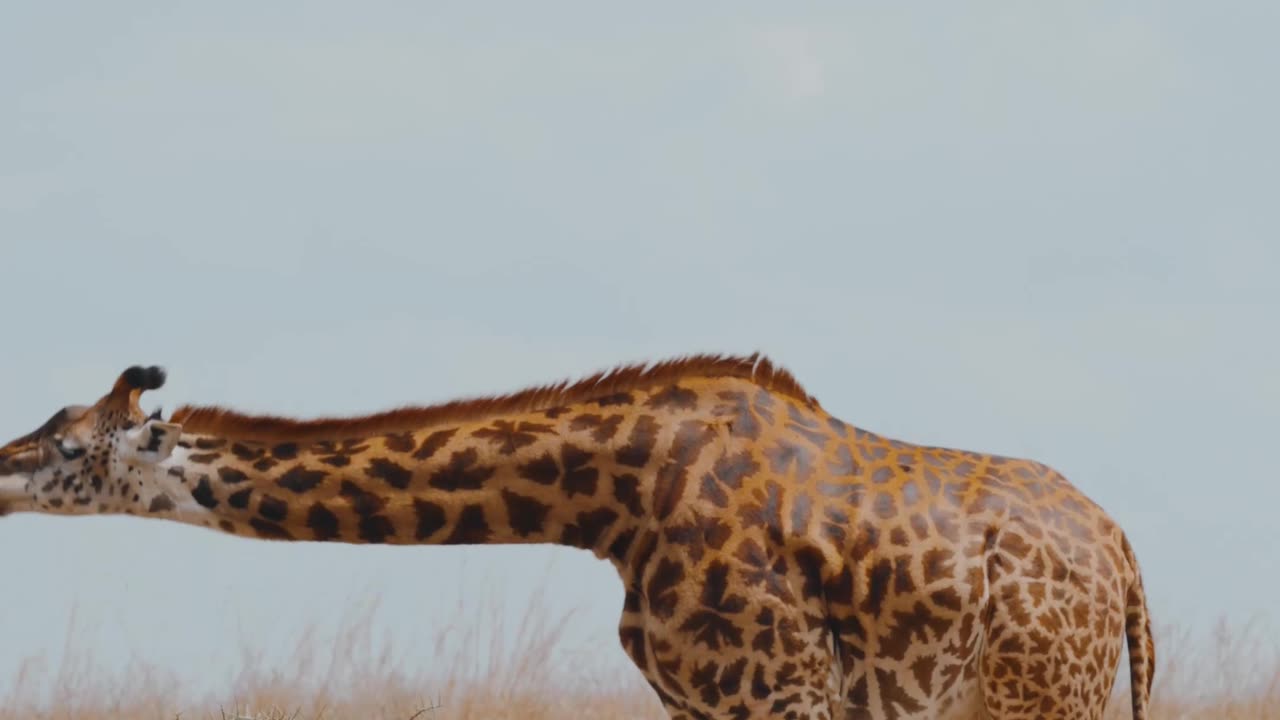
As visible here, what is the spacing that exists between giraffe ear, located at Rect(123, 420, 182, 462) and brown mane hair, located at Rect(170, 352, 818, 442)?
0.17 m

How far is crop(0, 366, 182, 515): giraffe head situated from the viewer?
7.95 metres

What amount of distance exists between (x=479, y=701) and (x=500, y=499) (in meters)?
4.36

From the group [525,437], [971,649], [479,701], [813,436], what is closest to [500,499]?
[525,437]

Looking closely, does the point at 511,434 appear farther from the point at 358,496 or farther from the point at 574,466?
the point at 358,496

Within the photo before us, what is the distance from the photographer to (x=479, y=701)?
1203cm

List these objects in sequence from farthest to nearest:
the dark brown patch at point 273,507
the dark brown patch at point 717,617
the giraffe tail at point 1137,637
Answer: the giraffe tail at point 1137,637
the dark brown patch at point 273,507
the dark brown patch at point 717,617

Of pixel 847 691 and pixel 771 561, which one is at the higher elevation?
pixel 771 561

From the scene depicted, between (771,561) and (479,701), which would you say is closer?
(771,561)

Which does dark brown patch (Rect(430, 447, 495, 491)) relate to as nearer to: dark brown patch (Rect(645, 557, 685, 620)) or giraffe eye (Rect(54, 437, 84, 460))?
dark brown patch (Rect(645, 557, 685, 620))

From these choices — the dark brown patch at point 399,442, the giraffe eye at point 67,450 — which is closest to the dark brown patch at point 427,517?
the dark brown patch at point 399,442

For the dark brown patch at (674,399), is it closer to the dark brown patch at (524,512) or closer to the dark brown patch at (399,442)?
the dark brown patch at (524,512)

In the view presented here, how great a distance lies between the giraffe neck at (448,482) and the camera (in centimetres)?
794

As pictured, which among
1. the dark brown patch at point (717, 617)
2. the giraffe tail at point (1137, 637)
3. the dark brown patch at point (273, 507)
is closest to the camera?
the dark brown patch at point (717, 617)

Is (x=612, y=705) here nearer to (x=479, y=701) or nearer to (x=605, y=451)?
(x=479, y=701)
